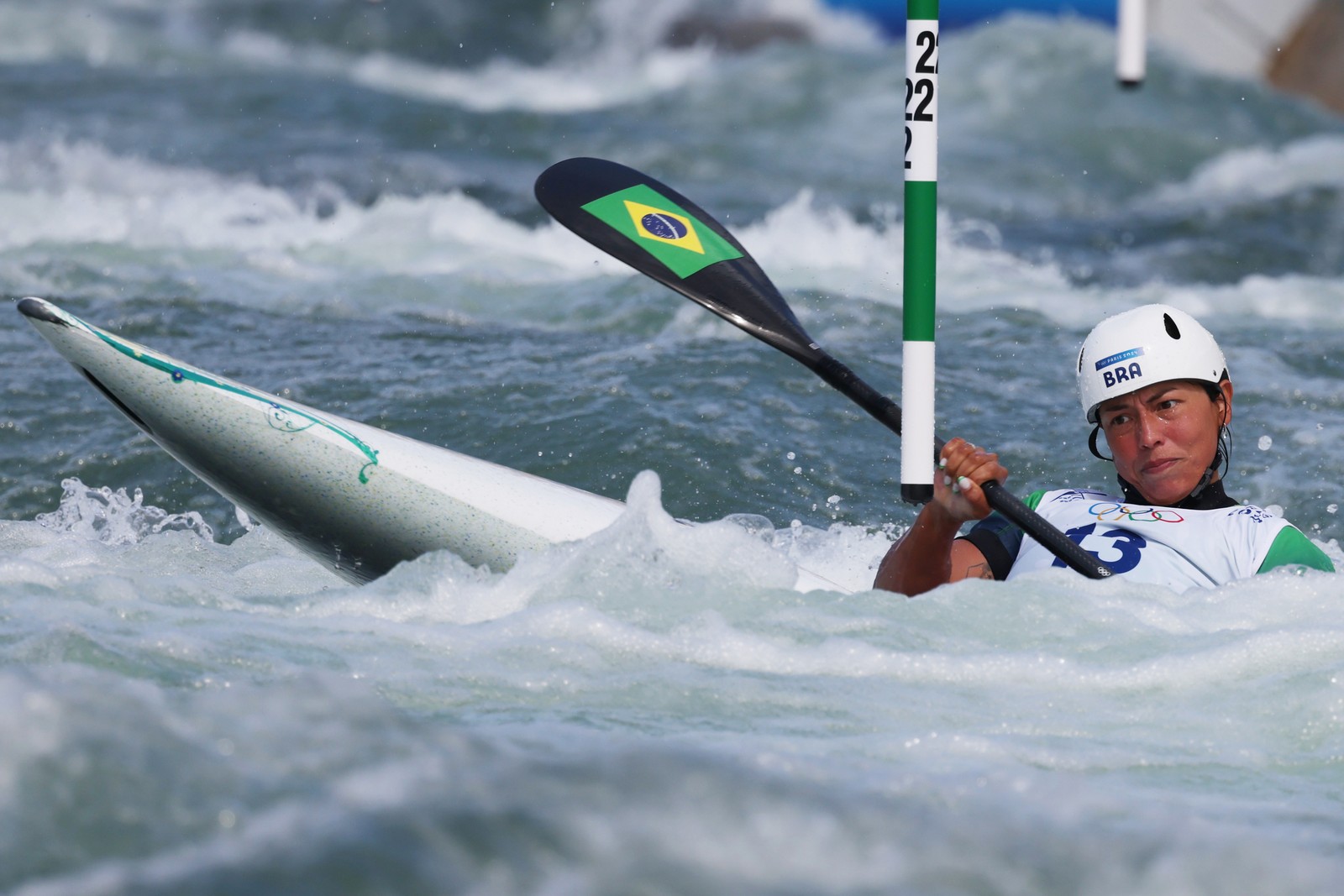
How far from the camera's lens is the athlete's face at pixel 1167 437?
11.5ft

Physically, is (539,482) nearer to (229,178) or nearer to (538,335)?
(538,335)

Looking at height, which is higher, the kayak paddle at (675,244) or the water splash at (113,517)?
the kayak paddle at (675,244)

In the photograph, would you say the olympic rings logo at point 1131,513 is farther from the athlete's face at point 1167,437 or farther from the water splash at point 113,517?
the water splash at point 113,517

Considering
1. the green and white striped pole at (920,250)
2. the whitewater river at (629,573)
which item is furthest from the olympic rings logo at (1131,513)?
the green and white striped pole at (920,250)

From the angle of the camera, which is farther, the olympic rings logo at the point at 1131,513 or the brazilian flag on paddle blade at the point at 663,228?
the brazilian flag on paddle blade at the point at 663,228

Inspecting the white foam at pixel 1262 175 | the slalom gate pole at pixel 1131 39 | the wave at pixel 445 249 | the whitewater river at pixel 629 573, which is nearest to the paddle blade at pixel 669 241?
the whitewater river at pixel 629 573

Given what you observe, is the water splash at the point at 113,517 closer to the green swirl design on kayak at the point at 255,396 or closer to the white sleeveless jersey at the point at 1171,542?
the green swirl design on kayak at the point at 255,396

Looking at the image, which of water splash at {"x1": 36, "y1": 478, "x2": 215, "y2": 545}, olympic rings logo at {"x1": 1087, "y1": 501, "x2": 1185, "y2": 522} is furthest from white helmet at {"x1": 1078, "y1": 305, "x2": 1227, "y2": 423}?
water splash at {"x1": 36, "y1": 478, "x2": 215, "y2": 545}

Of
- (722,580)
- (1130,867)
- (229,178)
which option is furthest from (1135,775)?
(229,178)

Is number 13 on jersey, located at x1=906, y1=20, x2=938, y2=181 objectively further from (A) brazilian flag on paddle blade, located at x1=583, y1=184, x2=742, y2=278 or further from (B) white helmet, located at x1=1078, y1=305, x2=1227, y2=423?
(A) brazilian flag on paddle blade, located at x1=583, y1=184, x2=742, y2=278

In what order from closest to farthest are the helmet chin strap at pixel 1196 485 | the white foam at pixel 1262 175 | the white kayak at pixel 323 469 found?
the helmet chin strap at pixel 1196 485
the white kayak at pixel 323 469
the white foam at pixel 1262 175

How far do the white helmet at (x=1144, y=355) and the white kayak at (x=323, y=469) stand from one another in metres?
1.20

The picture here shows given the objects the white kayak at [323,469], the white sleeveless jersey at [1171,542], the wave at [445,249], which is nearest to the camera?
the white sleeveless jersey at [1171,542]

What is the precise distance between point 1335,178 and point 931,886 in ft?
44.0
